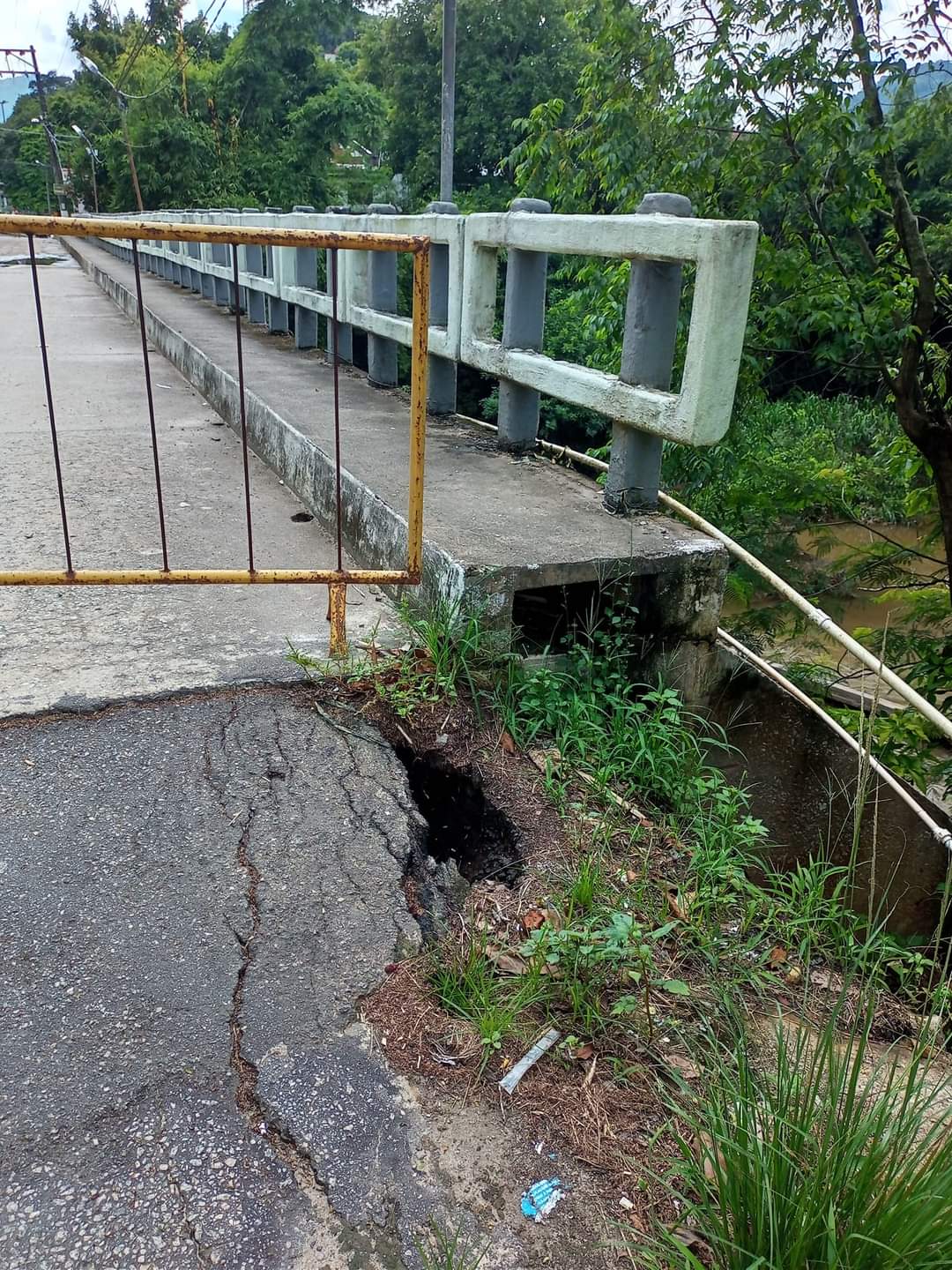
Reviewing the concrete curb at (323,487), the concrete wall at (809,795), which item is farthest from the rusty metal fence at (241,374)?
the concrete wall at (809,795)

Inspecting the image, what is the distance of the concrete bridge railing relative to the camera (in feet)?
11.1

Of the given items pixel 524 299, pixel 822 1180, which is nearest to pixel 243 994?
pixel 822 1180

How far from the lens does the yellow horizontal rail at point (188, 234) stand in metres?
2.81

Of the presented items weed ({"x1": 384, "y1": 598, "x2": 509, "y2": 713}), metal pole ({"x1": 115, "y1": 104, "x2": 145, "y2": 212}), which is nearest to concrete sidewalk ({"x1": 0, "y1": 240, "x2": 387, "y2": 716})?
weed ({"x1": 384, "y1": 598, "x2": 509, "y2": 713})

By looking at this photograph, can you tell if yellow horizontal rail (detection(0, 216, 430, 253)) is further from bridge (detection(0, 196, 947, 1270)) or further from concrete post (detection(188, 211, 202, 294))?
concrete post (detection(188, 211, 202, 294))

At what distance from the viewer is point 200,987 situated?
2.08m

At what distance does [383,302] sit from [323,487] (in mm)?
2333

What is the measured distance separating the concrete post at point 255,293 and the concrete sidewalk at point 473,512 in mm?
3702

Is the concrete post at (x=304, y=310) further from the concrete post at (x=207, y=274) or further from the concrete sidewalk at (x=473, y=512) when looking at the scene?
the concrete post at (x=207, y=274)

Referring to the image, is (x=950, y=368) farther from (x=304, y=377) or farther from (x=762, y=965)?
(x=762, y=965)

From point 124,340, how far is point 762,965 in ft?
35.6

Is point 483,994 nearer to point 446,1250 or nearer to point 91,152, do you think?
point 446,1250

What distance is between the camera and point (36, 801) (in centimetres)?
260

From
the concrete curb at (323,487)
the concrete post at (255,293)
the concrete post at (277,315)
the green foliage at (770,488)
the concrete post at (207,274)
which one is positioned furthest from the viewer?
the concrete post at (207,274)
